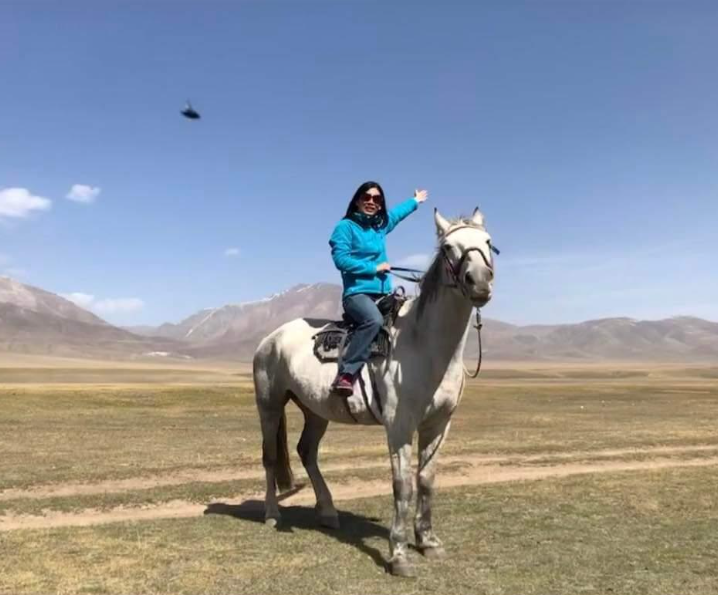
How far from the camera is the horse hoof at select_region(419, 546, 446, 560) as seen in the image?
7.92 m

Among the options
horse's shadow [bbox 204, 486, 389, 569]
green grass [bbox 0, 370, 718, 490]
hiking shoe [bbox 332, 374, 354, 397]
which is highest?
hiking shoe [bbox 332, 374, 354, 397]

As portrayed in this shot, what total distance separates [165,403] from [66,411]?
721 centimetres

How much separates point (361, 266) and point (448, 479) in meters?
6.99

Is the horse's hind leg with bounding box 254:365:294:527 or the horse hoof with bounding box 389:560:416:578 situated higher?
the horse's hind leg with bounding box 254:365:294:527

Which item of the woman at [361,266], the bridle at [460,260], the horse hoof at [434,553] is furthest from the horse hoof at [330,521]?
the bridle at [460,260]

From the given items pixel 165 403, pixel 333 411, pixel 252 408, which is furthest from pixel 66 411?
pixel 333 411

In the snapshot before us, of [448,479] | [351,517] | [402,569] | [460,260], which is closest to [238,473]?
[448,479]

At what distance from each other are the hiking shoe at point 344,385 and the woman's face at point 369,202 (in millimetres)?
2038

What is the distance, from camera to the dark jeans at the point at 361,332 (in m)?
8.05

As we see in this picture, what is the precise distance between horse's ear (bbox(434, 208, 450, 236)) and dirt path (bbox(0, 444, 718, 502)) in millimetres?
8151

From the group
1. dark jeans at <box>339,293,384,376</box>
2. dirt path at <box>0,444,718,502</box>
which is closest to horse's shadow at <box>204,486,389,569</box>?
dark jeans at <box>339,293,384,376</box>

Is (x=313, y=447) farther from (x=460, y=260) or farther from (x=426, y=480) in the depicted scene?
(x=460, y=260)

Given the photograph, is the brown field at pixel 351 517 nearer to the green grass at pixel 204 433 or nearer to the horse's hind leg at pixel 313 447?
the green grass at pixel 204 433

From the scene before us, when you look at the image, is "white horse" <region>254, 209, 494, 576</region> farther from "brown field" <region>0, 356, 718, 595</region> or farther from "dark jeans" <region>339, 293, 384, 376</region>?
"brown field" <region>0, 356, 718, 595</region>
